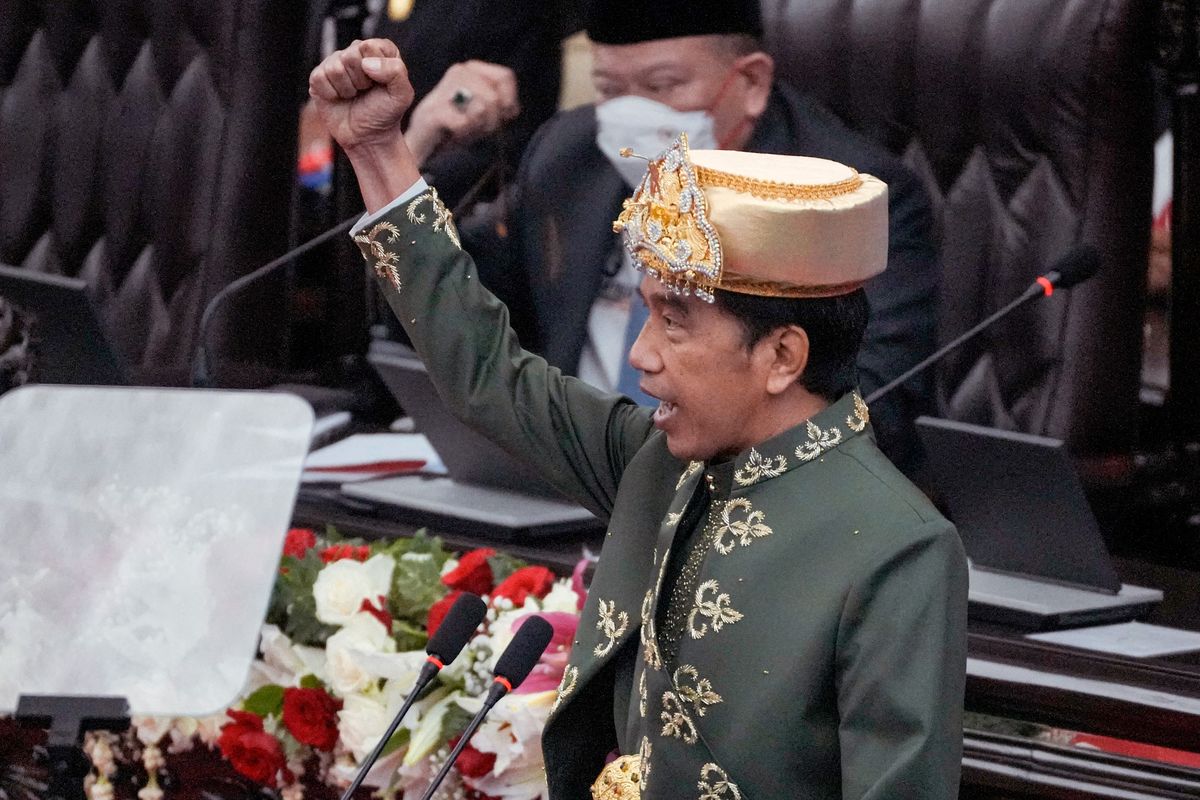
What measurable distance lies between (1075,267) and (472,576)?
0.84 m

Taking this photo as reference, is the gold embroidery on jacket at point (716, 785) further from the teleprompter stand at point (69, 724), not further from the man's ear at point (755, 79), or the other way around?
the man's ear at point (755, 79)

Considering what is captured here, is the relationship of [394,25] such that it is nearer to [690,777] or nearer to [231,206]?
[231,206]

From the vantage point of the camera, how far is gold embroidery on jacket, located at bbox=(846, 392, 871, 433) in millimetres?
1337

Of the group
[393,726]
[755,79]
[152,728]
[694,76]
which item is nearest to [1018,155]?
[755,79]

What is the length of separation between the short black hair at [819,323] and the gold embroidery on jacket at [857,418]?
0.05 ft

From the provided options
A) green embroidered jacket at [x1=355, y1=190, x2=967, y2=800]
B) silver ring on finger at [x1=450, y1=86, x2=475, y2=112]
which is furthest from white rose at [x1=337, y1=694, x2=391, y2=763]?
silver ring on finger at [x1=450, y1=86, x2=475, y2=112]

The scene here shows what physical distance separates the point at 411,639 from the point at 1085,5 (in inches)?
61.0

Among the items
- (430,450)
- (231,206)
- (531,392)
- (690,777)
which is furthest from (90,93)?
(690,777)

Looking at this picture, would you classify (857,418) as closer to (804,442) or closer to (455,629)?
(804,442)

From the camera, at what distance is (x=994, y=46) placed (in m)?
2.77

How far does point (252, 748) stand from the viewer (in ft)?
6.11

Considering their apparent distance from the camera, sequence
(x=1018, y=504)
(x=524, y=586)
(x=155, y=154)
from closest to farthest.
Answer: (x=524, y=586), (x=1018, y=504), (x=155, y=154)

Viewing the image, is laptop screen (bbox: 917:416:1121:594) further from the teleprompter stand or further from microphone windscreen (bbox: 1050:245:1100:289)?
the teleprompter stand

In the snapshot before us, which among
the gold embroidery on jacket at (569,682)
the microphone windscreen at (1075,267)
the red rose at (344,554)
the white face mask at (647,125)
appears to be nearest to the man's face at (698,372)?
the gold embroidery on jacket at (569,682)
